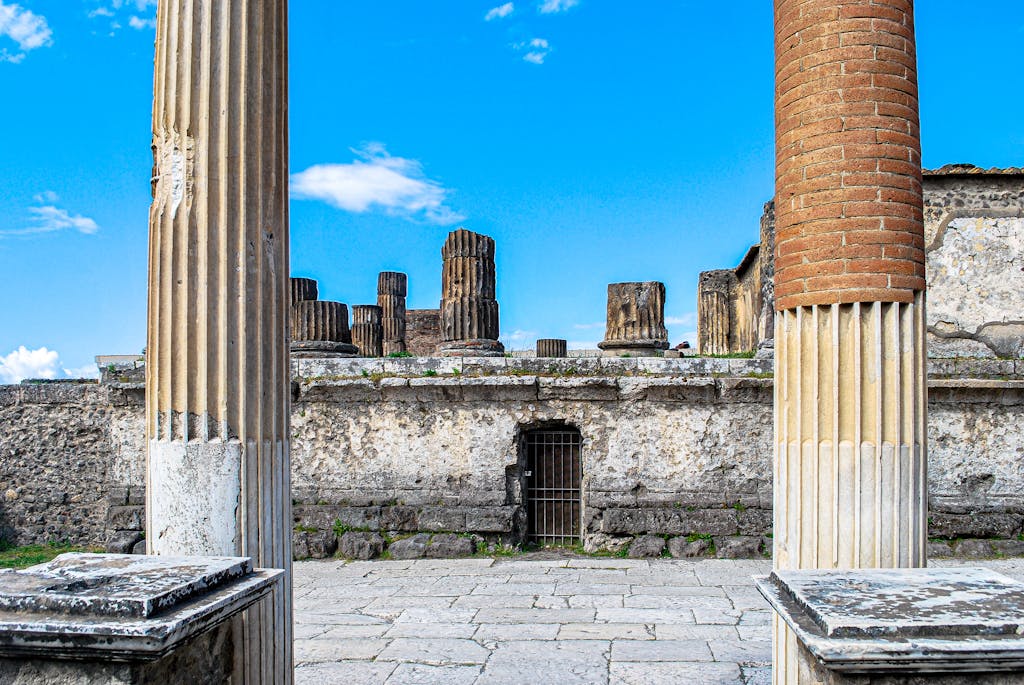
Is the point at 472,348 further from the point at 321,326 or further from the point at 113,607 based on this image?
the point at 113,607

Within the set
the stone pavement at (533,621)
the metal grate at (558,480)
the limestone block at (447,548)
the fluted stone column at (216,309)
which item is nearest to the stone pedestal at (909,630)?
the fluted stone column at (216,309)

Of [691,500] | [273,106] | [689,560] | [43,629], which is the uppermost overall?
[273,106]

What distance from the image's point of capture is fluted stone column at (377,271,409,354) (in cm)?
1967

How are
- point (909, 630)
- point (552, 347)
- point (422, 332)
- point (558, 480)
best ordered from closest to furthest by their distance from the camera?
point (909, 630)
point (558, 480)
point (552, 347)
point (422, 332)

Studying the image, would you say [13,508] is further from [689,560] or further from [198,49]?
[198,49]

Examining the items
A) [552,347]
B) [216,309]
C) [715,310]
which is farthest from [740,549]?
[715,310]

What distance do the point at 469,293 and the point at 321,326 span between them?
2.08 meters

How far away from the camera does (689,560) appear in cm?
908

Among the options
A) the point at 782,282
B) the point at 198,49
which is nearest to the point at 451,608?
the point at 782,282

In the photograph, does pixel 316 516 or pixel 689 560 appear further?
pixel 316 516

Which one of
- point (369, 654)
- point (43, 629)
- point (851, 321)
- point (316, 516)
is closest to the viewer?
point (43, 629)

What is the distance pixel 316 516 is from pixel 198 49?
7.05 m

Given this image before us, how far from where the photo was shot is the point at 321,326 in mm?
11234

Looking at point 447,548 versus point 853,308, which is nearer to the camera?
point 853,308
